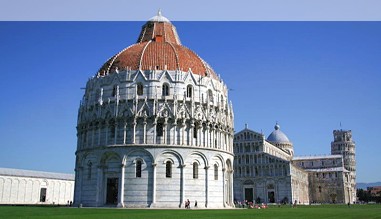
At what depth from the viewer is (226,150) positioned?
154ft

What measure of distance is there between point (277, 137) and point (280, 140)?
4.09 ft

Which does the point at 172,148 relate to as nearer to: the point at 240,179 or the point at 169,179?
the point at 169,179

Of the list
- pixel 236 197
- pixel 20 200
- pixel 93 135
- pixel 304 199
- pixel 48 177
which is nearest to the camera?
pixel 93 135

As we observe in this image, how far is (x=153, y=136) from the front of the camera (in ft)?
135

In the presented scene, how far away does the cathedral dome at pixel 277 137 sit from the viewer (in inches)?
4528

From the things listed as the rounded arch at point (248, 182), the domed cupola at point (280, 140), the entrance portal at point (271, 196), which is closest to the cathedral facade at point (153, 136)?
the entrance portal at point (271, 196)

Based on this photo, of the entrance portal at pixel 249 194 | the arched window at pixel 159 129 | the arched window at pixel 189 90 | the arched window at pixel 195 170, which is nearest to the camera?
the arched window at pixel 159 129

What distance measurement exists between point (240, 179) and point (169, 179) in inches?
2102

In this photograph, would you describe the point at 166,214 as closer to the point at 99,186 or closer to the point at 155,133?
the point at 155,133

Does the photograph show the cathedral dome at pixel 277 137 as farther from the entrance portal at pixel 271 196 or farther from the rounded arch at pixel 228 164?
the rounded arch at pixel 228 164

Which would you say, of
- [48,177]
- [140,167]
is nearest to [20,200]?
[48,177]

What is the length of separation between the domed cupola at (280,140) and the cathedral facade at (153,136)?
6979 centimetres

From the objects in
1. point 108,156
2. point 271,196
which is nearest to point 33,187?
point 108,156

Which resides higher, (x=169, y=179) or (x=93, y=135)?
(x=93, y=135)
